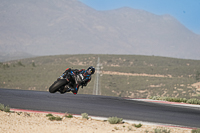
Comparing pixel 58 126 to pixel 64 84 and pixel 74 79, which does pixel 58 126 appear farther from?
pixel 74 79

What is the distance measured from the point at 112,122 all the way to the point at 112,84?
67100 millimetres

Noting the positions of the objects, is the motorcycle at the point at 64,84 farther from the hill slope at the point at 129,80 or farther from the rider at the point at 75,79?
the hill slope at the point at 129,80

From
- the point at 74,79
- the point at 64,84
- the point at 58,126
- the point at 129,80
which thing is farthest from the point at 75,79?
the point at 129,80

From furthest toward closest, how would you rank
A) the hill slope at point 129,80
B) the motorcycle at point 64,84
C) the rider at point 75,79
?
the hill slope at point 129,80
the rider at point 75,79
the motorcycle at point 64,84

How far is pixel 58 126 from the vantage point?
10781 mm

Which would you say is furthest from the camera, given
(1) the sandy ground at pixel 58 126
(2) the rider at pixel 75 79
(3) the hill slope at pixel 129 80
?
(3) the hill slope at pixel 129 80

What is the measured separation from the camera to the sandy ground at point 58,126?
33.0ft

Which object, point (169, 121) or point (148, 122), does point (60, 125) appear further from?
point (169, 121)

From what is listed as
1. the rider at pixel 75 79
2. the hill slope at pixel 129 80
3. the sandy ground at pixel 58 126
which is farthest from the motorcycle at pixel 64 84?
the hill slope at pixel 129 80

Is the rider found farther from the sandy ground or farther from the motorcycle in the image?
the sandy ground

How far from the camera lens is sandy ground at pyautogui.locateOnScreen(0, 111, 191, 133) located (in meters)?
10.1

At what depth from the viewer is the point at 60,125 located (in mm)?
10992

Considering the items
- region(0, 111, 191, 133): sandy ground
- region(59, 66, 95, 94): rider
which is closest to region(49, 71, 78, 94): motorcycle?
region(59, 66, 95, 94): rider

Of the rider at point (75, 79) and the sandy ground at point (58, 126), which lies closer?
the sandy ground at point (58, 126)
